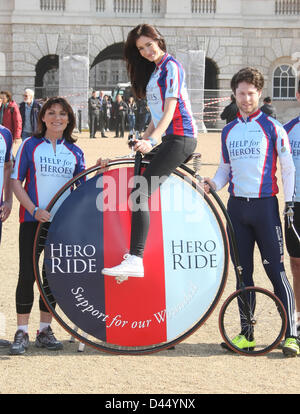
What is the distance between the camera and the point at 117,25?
36.2 m

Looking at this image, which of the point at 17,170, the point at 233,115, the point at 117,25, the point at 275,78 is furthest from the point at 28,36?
the point at 17,170

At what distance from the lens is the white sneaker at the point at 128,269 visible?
458 cm

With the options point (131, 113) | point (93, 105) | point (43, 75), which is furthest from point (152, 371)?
point (43, 75)

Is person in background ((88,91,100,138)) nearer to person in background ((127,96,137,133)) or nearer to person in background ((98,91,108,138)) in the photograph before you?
person in background ((98,91,108,138))

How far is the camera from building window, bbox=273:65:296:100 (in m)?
36.7

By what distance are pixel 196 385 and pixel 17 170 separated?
1792 mm

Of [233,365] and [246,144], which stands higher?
[246,144]

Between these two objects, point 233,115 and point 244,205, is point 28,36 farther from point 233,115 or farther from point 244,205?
point 244,205

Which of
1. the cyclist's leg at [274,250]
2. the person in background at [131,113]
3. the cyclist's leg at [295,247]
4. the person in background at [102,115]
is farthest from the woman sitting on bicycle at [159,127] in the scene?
the person in background at [131,113]

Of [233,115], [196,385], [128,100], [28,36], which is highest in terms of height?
[28,36]

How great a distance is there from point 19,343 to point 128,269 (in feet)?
3.53

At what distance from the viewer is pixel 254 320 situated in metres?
5.23

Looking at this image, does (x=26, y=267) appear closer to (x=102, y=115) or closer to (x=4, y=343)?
(x=4, y=343)

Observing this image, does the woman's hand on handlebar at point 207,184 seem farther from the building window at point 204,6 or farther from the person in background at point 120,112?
the building window at point 204,6
